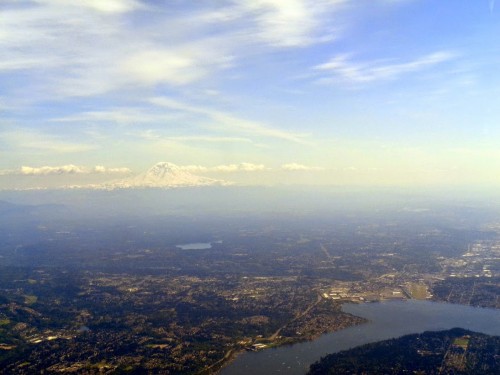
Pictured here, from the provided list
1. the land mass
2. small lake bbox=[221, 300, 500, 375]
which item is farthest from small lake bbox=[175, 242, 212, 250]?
the land mass

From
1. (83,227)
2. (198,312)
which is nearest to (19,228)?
(83,227)

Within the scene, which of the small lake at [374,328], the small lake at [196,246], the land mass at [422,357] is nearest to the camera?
the land mass at [422,357]

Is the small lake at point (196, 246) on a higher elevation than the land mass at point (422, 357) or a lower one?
higher

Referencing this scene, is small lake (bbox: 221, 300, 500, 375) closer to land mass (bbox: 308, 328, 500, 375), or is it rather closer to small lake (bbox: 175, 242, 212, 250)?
land mass (bbox: 308, 328, 500, 375)

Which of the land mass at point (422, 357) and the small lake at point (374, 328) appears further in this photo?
the small lake at point (374, 328)

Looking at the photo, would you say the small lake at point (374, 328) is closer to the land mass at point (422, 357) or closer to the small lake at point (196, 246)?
the land mass at point (422, 357)

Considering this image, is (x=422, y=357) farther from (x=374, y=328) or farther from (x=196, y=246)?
(x=196, y=246)

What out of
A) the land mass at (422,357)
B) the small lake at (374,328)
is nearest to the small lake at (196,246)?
the small lake at (374,328)

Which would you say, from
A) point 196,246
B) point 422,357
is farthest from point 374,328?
point 196,246

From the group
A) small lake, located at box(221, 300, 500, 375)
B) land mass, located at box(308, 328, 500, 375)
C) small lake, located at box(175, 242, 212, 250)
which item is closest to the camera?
land mass, located at box(308, 328, 500, 375)
